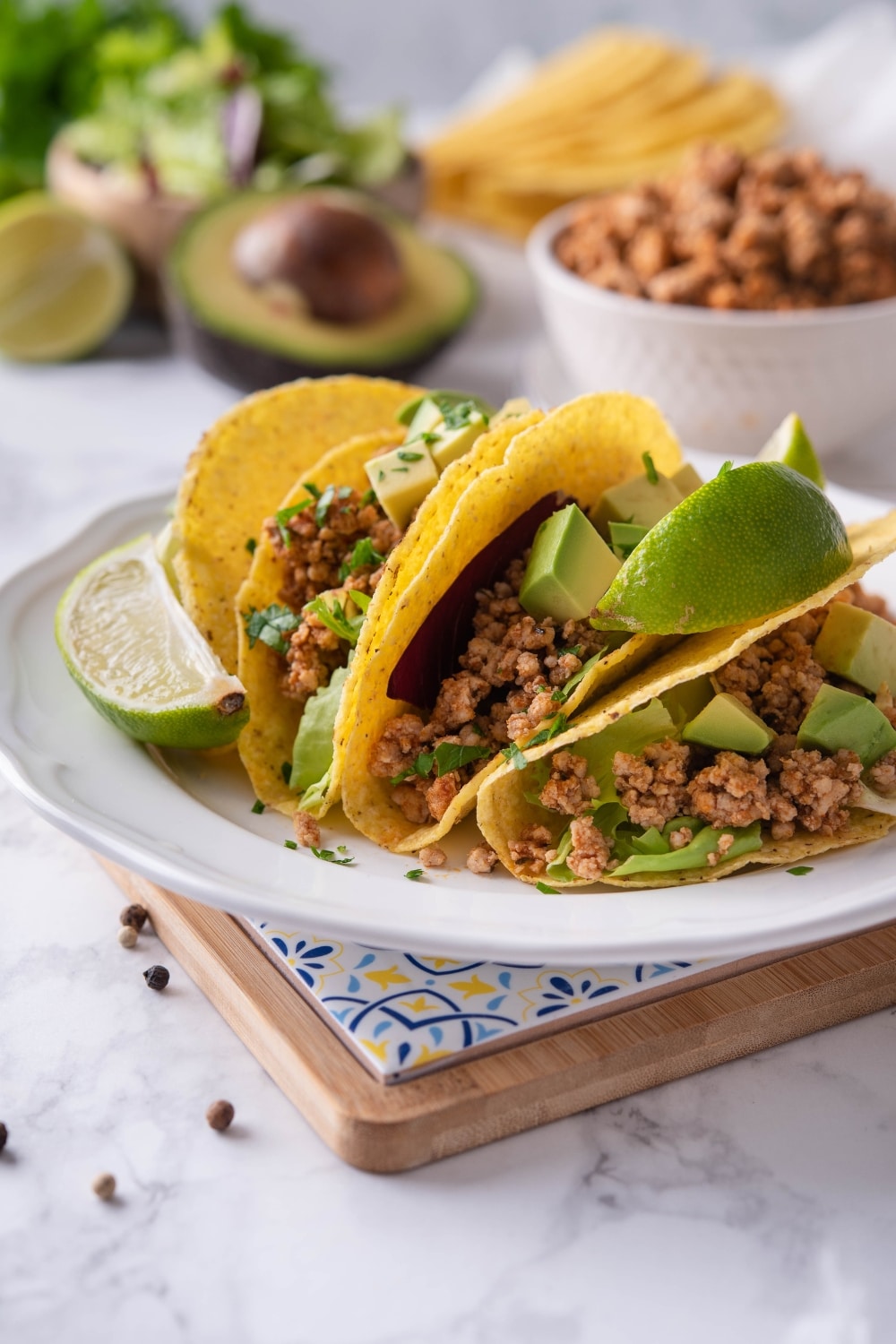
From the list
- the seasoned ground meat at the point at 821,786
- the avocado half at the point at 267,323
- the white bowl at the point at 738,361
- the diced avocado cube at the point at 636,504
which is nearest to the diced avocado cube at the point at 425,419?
the diced avocado cube at the point at 636,504

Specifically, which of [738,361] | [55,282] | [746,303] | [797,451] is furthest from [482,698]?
[55,282]

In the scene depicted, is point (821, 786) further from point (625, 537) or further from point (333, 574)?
point (333, 574)

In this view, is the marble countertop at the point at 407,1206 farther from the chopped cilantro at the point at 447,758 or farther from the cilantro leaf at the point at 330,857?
the chopped cilantro at the point at 447,758

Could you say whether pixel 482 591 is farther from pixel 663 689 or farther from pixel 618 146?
pixel 618 146

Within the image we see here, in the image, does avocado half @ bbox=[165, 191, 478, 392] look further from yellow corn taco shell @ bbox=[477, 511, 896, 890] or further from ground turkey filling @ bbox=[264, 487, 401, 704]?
yellow corn taco shell @ bbox=[477, 511, 896, 890]

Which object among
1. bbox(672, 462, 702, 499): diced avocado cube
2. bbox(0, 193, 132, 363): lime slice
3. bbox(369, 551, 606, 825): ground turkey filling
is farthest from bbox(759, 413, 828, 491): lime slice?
bbox(0, 193, 132, 363): lime slice

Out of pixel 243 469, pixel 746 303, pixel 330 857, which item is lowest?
pixel 746 303

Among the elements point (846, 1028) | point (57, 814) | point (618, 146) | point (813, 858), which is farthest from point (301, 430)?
point (618, 146)
